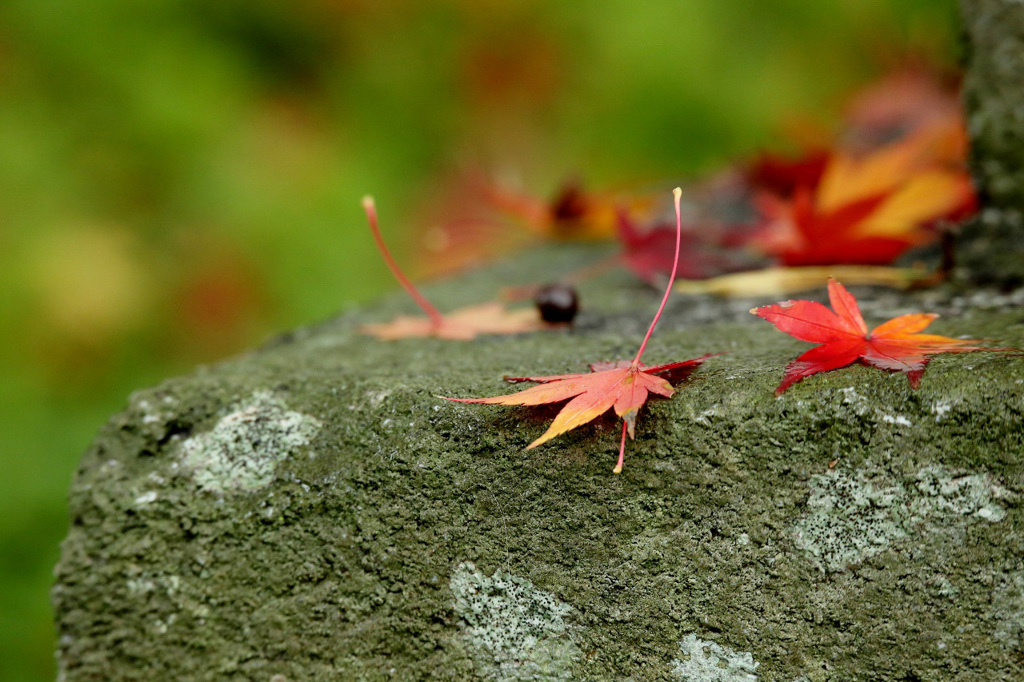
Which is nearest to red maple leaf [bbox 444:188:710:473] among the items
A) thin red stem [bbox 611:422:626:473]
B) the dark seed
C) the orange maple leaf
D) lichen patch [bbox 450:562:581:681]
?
thin red stem [bbox 611:422:626:473]

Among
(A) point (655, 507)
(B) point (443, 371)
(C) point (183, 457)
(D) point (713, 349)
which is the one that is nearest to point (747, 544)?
(A) point (655, 507)

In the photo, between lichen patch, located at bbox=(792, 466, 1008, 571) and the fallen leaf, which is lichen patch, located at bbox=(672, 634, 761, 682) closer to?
lichen patch, located at bbox=(792, 466, 1008, 571)

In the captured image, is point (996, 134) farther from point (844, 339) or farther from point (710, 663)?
point (710, 663)

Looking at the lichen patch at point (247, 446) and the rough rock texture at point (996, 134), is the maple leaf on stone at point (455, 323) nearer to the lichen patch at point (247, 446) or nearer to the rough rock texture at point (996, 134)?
the lichen patch at point (247, 446)

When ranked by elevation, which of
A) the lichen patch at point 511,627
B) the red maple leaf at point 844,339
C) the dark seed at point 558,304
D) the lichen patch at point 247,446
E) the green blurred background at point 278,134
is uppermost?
the green blurred background at point 278,134

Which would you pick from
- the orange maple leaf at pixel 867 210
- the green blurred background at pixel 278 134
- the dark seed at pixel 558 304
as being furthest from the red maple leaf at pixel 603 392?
the green blurred background at pixel 278 134
